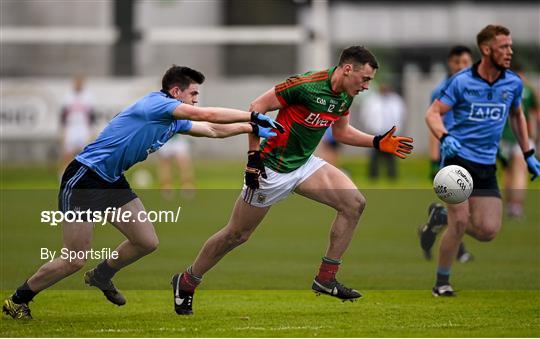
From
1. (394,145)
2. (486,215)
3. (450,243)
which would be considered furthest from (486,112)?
(394,145)

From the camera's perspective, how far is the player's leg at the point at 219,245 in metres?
9.91

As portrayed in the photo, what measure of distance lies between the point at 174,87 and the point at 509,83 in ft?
11.7

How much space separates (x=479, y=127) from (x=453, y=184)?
1.04 metres

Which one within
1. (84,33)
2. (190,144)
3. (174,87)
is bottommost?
(190,144)

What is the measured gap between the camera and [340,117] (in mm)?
10336

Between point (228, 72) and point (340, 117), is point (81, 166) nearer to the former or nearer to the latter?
point (340, 117)

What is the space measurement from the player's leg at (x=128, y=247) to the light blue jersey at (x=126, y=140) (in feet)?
1.15

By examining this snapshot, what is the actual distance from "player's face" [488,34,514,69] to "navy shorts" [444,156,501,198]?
3.34 feet

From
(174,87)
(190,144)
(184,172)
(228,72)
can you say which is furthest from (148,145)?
(228,72)

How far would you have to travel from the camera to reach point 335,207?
10.2m

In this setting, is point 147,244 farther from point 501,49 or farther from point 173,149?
point 173,149

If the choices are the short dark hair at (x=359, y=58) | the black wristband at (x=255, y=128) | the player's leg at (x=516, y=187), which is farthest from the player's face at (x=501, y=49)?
the player's leg at (x=516, y=187)

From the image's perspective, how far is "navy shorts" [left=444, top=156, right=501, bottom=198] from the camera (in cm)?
1127

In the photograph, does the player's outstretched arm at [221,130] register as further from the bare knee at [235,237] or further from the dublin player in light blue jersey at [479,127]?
the dublin player in light blue jersey at [479,127]
